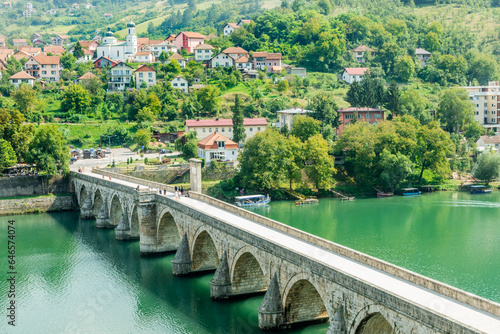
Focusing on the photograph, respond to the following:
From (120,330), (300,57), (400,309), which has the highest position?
(300,57)

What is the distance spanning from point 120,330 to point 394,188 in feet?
151

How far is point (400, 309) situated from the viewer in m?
19.9

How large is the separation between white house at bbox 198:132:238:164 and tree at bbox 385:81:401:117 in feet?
90.9

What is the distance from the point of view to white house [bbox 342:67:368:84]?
361 ft

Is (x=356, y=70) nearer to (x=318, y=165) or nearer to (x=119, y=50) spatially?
(x=119, y=50)

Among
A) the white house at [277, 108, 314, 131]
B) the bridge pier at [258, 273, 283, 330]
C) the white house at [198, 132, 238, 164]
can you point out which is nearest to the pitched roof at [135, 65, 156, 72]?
the white house at [277, 108, 314, 131]

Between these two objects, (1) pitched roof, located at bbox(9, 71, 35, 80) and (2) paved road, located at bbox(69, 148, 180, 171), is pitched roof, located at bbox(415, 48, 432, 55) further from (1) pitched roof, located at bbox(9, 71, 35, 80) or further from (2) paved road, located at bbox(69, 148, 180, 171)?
(1) pitched roof, located at bbox(9, 71, 35, 80)

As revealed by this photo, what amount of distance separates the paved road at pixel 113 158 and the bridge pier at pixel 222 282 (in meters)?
38.8

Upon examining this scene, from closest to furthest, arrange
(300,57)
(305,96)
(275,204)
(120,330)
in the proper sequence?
(120,330) → (275,204) → (305,96) → (300,57)

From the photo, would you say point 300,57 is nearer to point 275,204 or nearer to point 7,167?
point 275,204

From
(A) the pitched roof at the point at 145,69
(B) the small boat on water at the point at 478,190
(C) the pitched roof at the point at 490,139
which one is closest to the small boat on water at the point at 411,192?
(B) the small boat on water at the point at 478,190

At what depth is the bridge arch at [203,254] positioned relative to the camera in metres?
37.0

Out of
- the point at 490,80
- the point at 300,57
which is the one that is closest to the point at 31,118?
the point at 300,57

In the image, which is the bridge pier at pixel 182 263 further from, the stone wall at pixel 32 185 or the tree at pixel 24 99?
the tree at pixel 24 99
